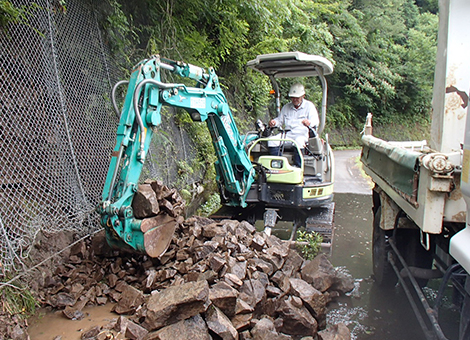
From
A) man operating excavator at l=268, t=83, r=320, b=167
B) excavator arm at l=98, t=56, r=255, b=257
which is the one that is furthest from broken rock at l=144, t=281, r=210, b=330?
man operating excavator at l=268, t=83, r=320, b=167

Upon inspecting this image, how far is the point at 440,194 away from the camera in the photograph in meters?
2.52

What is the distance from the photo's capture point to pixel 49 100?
4.21 m

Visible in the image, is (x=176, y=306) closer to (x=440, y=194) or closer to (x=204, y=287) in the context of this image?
(x=204, y=287)

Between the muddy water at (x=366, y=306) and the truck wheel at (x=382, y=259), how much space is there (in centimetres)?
11

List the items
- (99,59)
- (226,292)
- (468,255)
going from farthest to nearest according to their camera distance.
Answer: (99,59)
(226,292)
(468,255)

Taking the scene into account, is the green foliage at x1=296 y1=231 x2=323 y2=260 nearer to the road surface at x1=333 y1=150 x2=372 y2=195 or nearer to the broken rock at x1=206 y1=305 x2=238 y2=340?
the broken rock at x1=206 y1=305 x2=238 y2=340

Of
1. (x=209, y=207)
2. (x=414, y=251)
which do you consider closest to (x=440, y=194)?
(x=414, y=251)

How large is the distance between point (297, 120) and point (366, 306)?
3316 millimetres

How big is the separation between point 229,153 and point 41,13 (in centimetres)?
289

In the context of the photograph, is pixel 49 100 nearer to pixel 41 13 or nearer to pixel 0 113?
pixel 0 113

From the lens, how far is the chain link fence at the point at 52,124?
12.0ft

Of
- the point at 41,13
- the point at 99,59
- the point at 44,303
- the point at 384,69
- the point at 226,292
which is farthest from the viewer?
the point at 384,69

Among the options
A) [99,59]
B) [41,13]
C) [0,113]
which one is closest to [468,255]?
[0,113]

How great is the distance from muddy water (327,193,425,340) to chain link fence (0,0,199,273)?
3214mm
